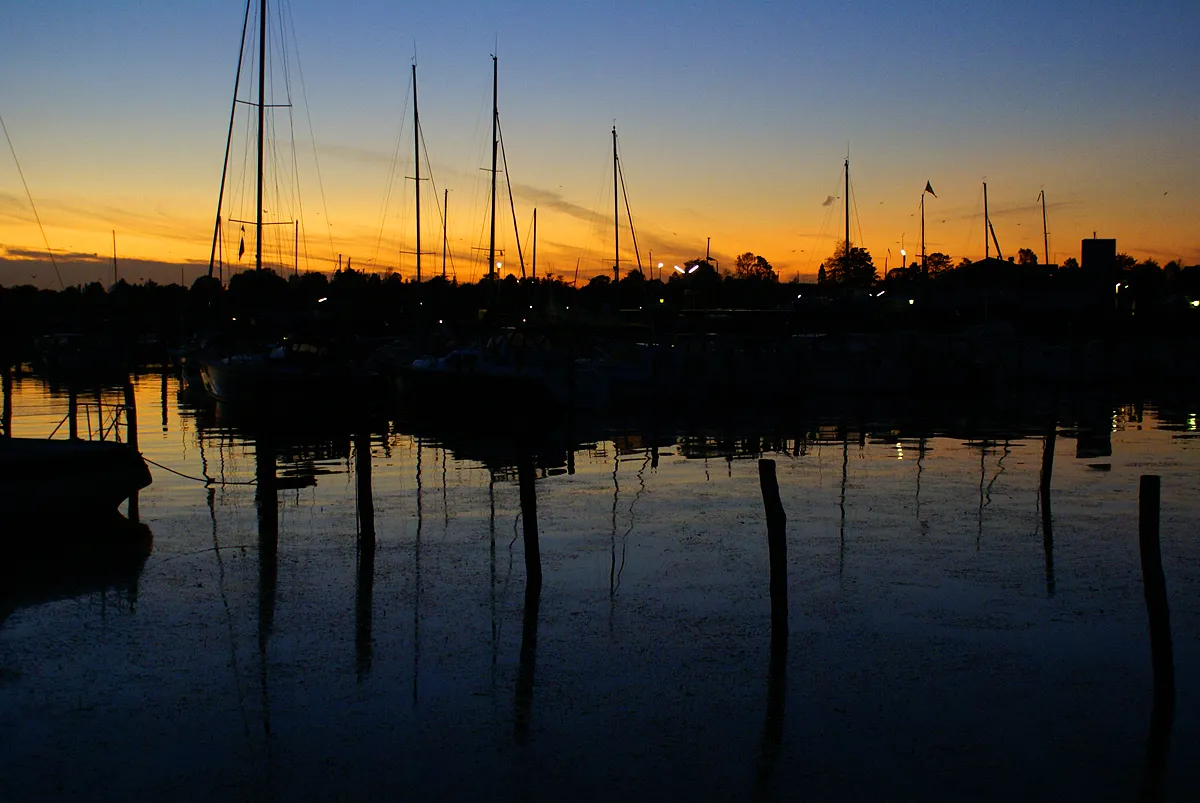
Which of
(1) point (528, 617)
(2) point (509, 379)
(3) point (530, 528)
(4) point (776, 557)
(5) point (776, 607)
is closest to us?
(5) point (776, 607)

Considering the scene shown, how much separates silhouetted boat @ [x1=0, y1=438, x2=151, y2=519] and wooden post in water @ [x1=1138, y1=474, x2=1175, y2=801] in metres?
15.6

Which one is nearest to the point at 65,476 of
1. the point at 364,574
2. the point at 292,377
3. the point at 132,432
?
the point at 132,432

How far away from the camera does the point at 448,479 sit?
2489cm

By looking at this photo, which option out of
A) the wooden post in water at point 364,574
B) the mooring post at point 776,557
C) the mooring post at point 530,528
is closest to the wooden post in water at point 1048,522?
the mooring post at point 776,557

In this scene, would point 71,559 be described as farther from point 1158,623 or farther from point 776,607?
point 1158,623

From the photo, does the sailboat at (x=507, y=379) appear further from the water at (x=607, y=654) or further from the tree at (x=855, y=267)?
the tree at (x=855, y=267)

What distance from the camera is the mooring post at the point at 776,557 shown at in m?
11.6

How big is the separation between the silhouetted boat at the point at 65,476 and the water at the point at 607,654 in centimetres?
104

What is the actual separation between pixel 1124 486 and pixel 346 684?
60.3ft

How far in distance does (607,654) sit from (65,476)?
10.8m

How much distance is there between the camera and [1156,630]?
33.5 ft

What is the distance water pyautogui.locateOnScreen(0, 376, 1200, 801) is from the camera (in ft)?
28.9

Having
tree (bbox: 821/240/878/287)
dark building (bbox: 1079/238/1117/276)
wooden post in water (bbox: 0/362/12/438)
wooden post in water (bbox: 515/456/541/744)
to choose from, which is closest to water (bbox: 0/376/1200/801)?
wooden post in water (bbox: 515/456/541/744)

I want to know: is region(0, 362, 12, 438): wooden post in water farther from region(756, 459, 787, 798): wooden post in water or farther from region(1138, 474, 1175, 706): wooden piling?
region(1138, 474, 1175, 706): wooden piling
